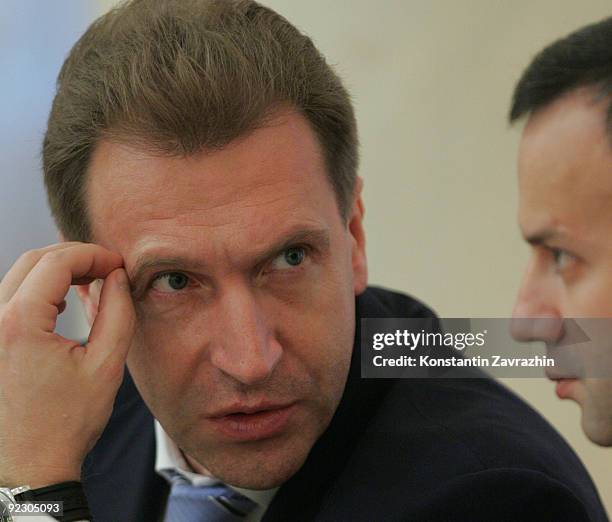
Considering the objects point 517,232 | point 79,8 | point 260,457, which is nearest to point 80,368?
point 260,457

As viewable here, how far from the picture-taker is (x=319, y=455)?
55.6 inches

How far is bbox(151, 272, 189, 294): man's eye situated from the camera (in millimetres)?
1332

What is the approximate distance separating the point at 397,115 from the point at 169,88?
0.80 meters

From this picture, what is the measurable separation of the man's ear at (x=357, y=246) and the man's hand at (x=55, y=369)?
1.37ft

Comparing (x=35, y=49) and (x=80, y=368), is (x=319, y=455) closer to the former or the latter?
(x=80, y=368)

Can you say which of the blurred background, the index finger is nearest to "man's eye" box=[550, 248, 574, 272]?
the blurred background

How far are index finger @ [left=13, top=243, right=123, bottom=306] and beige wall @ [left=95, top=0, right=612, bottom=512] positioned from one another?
637mm

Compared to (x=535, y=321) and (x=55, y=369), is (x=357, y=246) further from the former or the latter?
(x=55, y=369)

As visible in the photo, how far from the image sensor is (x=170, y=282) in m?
1.34

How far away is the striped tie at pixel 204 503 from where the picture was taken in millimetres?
1513

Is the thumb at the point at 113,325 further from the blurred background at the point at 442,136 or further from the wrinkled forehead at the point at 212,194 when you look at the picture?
the blurred background at the point at 442,136

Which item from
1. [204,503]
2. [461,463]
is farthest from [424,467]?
[204,503]

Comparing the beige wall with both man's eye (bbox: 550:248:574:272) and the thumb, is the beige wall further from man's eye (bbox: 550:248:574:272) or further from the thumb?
the thumb

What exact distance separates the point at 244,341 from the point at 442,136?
0.87 meters
